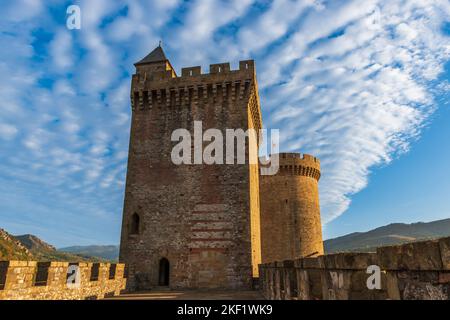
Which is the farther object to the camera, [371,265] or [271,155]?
[271,155]

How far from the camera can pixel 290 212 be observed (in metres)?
27.7

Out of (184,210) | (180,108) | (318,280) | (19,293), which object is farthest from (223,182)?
(318,280)

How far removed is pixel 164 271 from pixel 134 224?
287cm

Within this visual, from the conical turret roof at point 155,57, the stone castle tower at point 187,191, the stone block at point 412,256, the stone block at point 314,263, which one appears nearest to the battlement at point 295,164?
the stone castle tower at point 187,191

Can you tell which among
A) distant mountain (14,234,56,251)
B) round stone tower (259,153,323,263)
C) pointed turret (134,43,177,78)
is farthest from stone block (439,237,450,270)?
distant mountain (14,234,56,251)

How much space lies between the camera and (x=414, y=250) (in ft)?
8.84

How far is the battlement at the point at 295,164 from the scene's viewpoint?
28.5 m

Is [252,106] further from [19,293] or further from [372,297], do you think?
[372,297]

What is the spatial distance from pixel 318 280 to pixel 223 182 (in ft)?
38.8

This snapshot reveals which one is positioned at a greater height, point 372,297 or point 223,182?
point 223,182

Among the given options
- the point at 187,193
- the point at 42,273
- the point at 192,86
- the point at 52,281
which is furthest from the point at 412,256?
the point at 192,86

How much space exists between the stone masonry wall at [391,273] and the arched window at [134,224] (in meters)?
13.6
